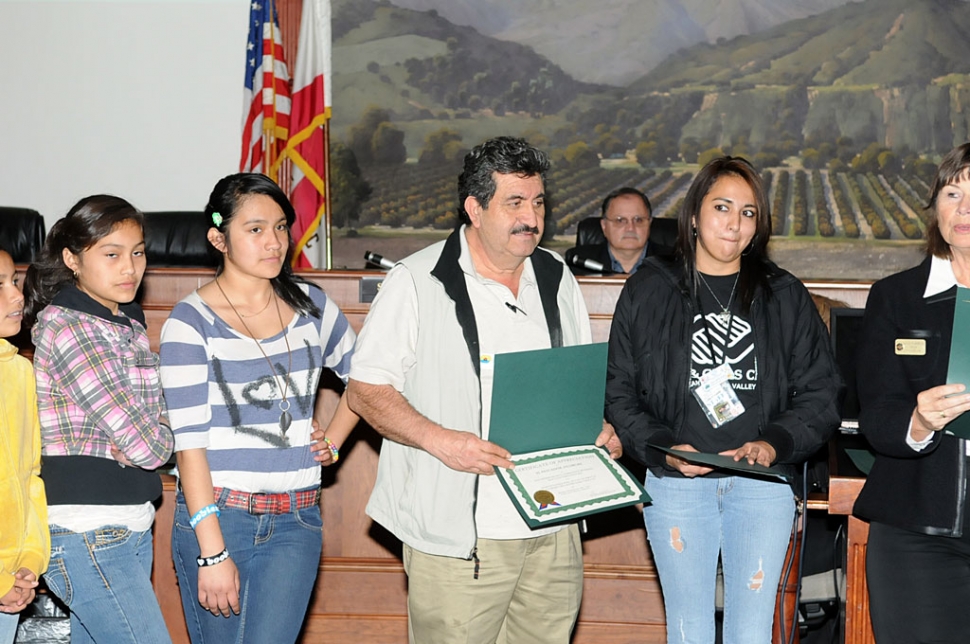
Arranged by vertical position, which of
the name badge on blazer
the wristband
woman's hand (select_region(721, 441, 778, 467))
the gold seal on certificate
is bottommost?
the wristband

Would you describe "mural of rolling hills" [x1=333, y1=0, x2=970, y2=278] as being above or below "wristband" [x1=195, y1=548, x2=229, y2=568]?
above

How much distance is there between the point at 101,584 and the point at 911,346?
1.80 meters

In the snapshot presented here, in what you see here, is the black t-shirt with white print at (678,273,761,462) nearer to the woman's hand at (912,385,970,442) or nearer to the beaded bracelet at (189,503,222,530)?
the woman's hand at (912,385,970,442)

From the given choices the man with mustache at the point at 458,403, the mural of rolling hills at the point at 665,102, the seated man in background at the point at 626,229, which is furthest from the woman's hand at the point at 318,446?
the mural of rolling hills at the point at 665,102

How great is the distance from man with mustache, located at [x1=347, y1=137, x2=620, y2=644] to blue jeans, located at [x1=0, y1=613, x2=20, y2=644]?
2.58 ft

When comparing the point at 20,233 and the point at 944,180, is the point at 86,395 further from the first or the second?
the point at 20,233

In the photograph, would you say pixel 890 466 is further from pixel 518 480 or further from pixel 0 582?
pixel 0 582

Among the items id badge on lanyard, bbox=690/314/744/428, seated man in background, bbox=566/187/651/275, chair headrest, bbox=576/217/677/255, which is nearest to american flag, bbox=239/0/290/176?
chair headrest, bbox=576/217/677/255

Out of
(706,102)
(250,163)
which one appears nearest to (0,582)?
(250,163)

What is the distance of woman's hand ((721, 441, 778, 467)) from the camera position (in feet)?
6.51

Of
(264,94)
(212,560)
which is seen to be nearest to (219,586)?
(212,560)

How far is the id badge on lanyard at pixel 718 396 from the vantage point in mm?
2082

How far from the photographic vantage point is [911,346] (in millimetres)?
1956

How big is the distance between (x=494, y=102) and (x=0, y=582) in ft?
18.1
